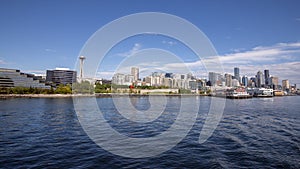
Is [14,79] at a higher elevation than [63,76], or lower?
lower

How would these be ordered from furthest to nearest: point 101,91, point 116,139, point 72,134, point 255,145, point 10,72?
point 101,91 → point 10,72 → point 72,134 → point 116,139 → point 255,145

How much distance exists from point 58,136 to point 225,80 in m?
161

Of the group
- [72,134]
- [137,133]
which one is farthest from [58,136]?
[137,133]

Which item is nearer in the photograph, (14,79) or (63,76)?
(14,79)

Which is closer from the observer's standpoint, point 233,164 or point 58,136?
point 233,164

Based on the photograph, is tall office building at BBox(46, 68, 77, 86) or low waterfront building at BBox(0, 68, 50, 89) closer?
low waterfront building at BBox(0, 68, 50, 89)

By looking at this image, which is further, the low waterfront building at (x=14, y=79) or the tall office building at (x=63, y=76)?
the tall office building at (x=63, y=76)

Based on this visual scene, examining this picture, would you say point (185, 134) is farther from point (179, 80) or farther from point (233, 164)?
point (179, 80)

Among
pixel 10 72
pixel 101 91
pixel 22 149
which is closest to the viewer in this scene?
pixel 22 149

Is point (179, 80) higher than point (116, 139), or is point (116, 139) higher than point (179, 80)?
point (179, 80)

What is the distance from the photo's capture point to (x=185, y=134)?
541 inches

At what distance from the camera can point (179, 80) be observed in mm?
152250

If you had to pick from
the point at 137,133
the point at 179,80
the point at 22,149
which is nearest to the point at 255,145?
the point at 137,133

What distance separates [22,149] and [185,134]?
915cm
